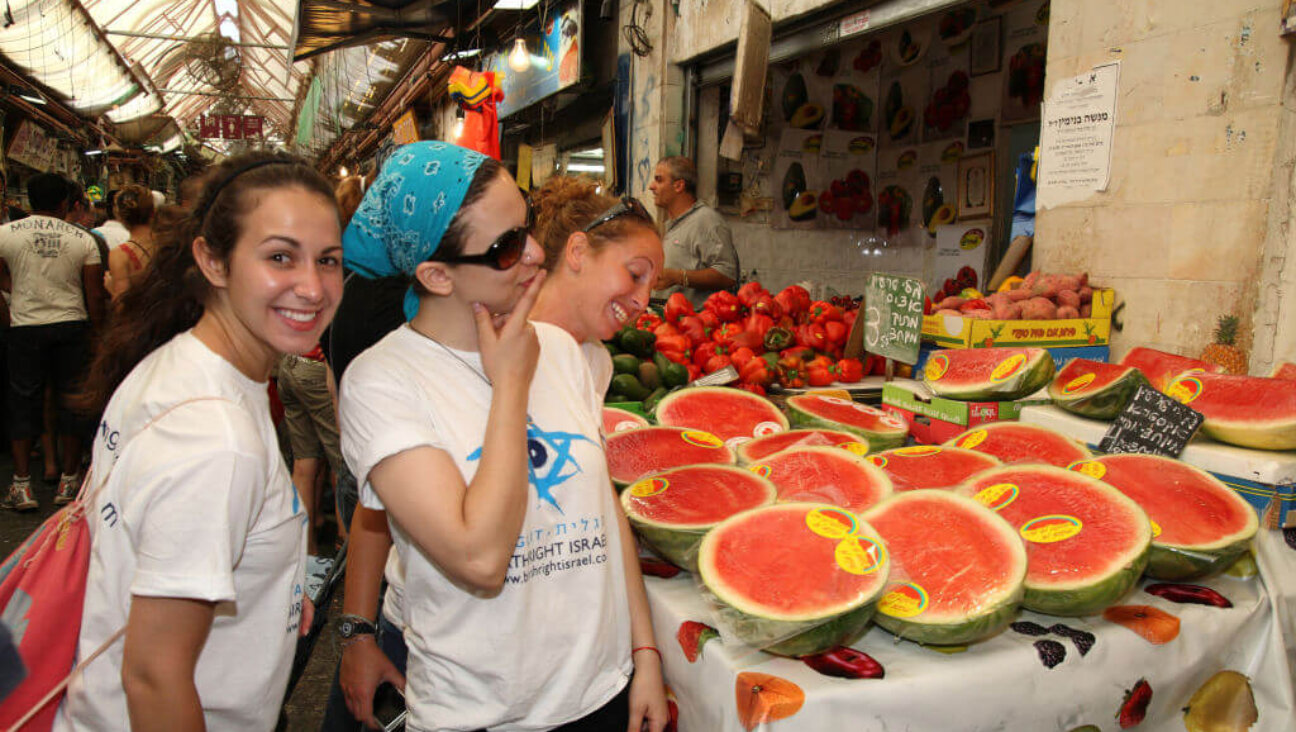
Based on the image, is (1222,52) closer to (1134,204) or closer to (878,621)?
(1134,204)

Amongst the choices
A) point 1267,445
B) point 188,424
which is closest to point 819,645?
point 188,424

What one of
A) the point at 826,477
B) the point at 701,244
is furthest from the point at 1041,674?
the point at 701,244

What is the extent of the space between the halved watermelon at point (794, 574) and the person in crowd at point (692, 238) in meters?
4.01

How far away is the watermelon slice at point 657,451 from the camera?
7.27 feet

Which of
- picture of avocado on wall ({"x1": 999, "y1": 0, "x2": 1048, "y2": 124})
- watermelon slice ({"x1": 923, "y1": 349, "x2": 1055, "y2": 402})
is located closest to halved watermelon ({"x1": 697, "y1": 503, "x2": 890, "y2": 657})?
watermelon slice ({"x1": 923, "y1": 349, "x2": 1055, "y2": 402})

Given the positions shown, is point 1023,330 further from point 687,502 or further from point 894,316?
point 687,502

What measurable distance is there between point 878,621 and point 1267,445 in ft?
4.55

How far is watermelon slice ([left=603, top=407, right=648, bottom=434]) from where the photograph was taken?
272 centimetres

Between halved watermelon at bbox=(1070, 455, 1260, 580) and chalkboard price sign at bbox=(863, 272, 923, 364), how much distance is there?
4.18 feet

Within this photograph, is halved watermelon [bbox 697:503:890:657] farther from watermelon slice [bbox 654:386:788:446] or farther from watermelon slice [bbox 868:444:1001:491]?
watermelon slice [bbox 654:386:788:446]

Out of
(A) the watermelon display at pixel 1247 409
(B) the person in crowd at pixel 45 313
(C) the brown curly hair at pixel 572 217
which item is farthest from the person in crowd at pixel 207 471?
(B) the person in crowd at pixel 45 313

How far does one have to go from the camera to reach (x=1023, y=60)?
688cm

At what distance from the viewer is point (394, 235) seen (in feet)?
4.48

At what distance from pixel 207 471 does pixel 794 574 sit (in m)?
1.06
